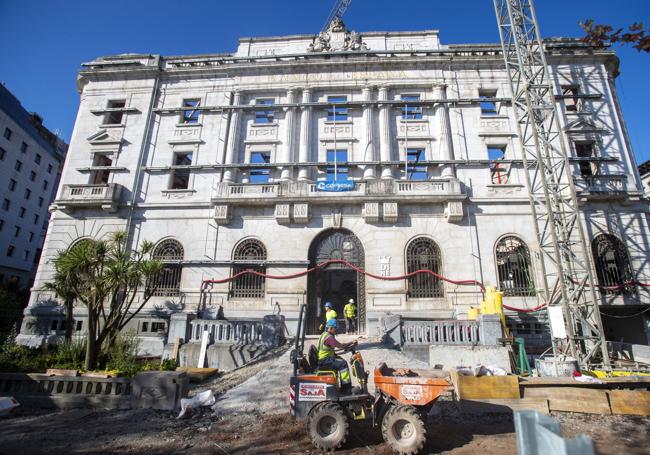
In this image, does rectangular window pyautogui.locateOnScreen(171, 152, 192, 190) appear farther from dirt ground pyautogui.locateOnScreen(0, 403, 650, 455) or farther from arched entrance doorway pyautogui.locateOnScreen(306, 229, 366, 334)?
dirt ground pyautogui.locateOnScreen(0, 403, 650, 455)

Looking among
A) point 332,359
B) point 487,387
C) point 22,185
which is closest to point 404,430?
point 332,359

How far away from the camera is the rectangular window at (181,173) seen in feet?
68.4

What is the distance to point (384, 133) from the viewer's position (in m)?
20.0

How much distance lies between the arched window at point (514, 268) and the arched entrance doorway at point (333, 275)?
7480 mm

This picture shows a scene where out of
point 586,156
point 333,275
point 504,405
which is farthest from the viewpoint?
point 586,156

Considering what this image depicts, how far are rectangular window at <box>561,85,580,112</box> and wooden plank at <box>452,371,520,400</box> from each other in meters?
19.5

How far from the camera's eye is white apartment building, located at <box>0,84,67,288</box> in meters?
36.5

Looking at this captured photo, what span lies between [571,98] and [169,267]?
26276 millimetres

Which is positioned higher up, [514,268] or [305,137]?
[305,137]

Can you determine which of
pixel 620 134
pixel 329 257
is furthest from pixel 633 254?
pixel 329 257

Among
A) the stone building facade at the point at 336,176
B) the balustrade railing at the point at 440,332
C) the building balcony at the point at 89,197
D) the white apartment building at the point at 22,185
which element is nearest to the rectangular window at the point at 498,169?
the stone building facade at the point at 336,176

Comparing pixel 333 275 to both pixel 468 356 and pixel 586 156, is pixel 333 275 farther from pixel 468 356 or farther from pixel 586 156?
pixel 586 156

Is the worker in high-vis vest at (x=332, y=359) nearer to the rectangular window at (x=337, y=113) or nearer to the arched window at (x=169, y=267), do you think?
the arched window at (x=169, y=267)

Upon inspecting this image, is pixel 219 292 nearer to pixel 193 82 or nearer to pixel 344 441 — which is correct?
pixel 344 441
